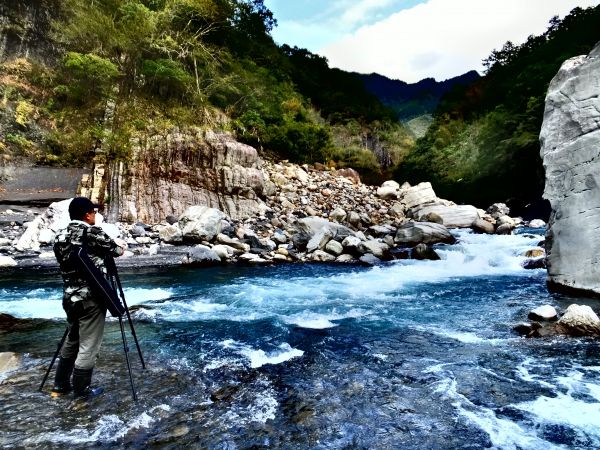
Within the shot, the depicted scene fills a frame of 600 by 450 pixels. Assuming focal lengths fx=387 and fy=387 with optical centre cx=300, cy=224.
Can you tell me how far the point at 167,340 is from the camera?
21.0ft

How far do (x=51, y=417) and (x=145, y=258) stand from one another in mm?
10841

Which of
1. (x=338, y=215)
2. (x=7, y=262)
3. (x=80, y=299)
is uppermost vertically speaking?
(x=338, y=215)

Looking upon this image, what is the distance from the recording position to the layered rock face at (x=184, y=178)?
63.9ft

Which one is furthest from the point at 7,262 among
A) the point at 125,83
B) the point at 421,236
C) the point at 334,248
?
the point at 125,83

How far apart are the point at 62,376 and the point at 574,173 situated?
10.2 meters

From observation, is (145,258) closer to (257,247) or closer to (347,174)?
(257,247)

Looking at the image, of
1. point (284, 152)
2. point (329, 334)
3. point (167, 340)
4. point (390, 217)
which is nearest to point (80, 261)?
point (167, 340)

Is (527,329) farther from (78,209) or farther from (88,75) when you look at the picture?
(88,75)

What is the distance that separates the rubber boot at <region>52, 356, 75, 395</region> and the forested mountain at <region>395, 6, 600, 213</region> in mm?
31944

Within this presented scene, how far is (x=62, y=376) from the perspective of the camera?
14.0ft

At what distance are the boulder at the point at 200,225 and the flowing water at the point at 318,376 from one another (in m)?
6.57

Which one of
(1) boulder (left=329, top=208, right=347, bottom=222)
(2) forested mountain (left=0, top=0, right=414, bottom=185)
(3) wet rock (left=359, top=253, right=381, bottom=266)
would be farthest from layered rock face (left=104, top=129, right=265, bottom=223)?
(3) wet rock (left=359, top=253, right=381, bottom=266)

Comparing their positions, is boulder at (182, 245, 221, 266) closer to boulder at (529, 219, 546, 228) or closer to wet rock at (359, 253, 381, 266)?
wet rock at (359, 253, 381, 266)

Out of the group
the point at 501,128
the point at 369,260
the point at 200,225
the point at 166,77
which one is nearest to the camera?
the point at 369,260
